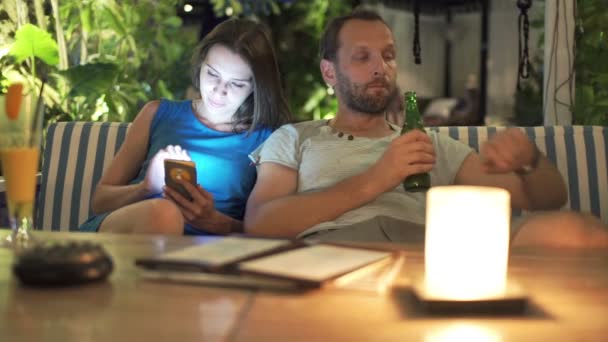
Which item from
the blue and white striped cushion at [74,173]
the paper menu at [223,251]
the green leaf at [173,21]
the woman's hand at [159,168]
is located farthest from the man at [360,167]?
the green leaf at [173,21]

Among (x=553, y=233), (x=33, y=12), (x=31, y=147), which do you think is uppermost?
(x=33, y=12)

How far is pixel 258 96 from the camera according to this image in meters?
2.55

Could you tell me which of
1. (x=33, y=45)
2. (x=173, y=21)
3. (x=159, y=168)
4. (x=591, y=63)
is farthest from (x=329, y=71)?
(x=173, y=21)

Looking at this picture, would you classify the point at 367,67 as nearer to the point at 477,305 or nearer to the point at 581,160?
the point at 581,160

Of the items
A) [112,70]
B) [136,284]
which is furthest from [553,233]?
[112,70]

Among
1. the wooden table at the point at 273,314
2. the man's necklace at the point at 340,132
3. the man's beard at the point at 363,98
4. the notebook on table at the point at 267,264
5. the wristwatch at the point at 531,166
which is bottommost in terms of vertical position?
the wooden table at the point at 273,314

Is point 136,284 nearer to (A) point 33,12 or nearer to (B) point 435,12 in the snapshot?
(A) point 33,12

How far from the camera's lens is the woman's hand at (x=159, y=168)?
237cm

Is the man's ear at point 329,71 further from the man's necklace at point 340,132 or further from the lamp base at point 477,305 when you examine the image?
the lamp base at point 477,305

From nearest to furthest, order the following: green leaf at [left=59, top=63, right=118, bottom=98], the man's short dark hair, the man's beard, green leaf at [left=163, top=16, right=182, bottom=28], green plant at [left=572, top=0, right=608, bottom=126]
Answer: the man's beard
the man's short dark hair
green plant at [left=572, top=0, right=608, bottom=126]
green leaf at [left=59, top=63, right=118, bottom=98]
green leaf at [left=163, top=16, right=182, bottom=28]

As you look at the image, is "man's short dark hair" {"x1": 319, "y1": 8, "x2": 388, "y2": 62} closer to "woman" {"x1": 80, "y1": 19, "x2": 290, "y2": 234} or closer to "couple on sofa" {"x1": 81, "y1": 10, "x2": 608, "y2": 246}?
"couple on sofa" {"x1": 81, "y1": 10, "x2": 608, "y2": 246}

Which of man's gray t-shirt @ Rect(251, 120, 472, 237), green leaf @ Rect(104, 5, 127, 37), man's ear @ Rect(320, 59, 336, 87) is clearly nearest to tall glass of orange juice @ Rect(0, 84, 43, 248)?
man's gray t-shirt @ Rect(251, 120, 472, 237)

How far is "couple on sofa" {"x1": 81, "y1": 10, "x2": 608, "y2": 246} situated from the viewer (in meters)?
2.21

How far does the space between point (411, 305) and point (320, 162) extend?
1318mm
